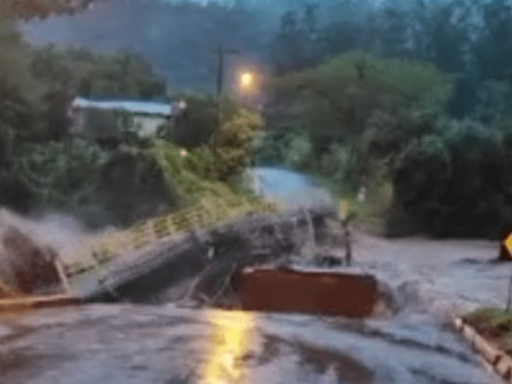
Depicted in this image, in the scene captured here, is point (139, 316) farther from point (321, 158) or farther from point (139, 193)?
point (321, 158)

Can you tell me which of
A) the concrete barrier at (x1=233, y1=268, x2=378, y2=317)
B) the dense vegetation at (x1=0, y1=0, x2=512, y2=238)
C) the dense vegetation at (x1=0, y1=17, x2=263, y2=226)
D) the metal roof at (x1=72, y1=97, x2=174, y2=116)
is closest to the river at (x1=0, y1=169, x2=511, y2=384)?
the concrete barrier at (x1=233, y1=268, x2=378, y2=317)

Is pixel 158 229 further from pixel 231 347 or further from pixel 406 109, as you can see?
pixel 406 109

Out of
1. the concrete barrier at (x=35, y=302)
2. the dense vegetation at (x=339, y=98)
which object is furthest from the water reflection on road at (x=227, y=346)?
the dense vegetation at (x=339, y=98)

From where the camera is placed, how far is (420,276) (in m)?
32.7

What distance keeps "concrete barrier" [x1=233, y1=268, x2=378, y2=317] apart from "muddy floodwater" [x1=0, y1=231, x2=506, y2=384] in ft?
16.7

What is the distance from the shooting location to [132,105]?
4984 cm

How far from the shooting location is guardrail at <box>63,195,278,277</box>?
27086 millimetres

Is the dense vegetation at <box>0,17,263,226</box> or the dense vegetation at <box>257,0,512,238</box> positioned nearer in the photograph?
the dense vegetation at <box>0,17,263,226</box>

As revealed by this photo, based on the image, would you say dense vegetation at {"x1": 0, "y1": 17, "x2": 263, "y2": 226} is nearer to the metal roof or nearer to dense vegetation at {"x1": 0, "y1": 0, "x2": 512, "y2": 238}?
dense vegetation at {"x1": 0, "y1": 0, "x2": 512, "y2": 238}

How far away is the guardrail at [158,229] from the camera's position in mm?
27086

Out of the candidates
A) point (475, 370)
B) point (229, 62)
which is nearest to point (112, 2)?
point (229, 62)

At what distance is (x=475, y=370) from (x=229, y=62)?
7903 cm

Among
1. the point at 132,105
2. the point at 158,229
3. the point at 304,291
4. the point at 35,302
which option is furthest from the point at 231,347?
the point at 132,105

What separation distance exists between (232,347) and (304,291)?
16.4 m
